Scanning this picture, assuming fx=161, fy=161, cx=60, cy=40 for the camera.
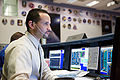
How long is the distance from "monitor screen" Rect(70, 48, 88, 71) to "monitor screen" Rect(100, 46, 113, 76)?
0.89 feet

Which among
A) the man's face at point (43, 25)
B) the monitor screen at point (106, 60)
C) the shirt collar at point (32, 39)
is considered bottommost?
the monitor screen at point (106, 60)

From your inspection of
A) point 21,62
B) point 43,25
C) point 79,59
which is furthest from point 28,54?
point 79,59

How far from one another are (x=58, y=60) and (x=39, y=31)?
1.27 m

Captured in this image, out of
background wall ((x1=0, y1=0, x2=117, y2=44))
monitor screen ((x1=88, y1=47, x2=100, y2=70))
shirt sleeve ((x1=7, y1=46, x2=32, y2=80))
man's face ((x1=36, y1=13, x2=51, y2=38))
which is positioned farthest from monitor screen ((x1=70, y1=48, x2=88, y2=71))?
background wall ((x1=0, y1=0, x2=117, y2=44))

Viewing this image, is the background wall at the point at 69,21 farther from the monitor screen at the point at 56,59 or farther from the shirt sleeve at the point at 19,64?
the shirt sleeve at the point at 19,64

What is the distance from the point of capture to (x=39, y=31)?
1.25 metres

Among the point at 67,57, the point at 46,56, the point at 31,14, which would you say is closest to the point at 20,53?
the point at 31,14

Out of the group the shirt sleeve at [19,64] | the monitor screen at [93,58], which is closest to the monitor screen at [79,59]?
the monitor screen at [93,58]

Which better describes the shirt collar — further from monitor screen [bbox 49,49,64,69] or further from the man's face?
monitor screen [bbox 49,49,64,69]

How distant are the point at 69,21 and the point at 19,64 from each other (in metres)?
5.22

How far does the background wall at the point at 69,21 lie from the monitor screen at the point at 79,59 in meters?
3.37

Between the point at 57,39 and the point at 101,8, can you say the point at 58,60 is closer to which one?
the point at 57,39

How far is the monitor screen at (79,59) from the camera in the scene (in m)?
1.86

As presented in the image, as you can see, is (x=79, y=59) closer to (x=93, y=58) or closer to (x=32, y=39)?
(x=93, y=58)
